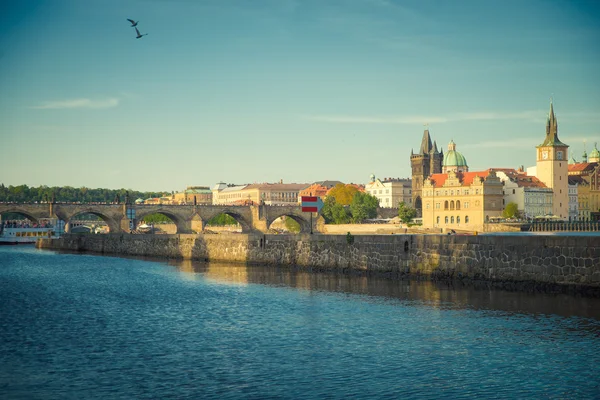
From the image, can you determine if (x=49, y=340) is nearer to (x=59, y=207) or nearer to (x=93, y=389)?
(x=93, y=389)

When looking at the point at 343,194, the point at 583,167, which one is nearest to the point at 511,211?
the point at 583,167

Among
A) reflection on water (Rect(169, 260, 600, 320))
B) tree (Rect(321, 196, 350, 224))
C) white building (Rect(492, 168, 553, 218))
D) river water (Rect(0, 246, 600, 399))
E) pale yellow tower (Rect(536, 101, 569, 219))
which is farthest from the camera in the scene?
tree (Rect(321, 196, 350, 224))

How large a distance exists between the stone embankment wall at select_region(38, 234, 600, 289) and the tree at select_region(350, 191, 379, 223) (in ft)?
360

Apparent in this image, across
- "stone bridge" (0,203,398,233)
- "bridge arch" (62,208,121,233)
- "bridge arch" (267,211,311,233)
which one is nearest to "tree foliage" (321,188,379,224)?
"stone bridge" (0,203,398,233)

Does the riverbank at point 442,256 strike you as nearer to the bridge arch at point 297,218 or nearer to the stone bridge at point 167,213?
the stone bridge at point 167,213

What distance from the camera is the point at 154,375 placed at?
17.4m

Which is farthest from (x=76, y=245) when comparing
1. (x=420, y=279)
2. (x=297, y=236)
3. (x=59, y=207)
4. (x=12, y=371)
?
(x=12, y=371)

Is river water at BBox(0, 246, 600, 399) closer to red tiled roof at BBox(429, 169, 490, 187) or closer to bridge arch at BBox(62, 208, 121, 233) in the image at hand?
bridge arch at BBox(62, 208, 121, 233)

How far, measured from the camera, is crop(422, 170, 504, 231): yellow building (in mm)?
146125

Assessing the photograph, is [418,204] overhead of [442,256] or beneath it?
overhead

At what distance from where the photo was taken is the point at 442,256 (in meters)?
34.5

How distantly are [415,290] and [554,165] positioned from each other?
134 meters

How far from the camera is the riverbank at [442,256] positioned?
27672mm

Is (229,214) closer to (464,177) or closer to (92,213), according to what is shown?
(92,213)
